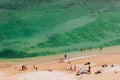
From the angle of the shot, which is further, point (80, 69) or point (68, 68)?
point (68, 68)

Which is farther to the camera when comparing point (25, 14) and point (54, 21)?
point (25, 14)

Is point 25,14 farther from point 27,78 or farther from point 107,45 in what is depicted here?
point 27,78

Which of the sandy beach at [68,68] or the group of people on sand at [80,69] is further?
the group of people on sand at [80,69]

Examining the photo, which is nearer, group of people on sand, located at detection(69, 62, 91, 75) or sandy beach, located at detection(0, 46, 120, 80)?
sandy beach, located at detection(0, 46, 120, 80)

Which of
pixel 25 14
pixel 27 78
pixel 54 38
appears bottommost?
pixel 27 78

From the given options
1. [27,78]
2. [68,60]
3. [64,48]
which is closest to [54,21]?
[64,48]

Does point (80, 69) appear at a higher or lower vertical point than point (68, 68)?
lower

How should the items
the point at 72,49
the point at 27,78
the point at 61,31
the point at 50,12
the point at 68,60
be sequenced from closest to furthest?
1. the point at 27,78
2. the point at 68,60
3. the point at 72,49
4. the point at 61,31
5. the point at 50,12

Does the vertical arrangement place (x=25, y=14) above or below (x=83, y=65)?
above
